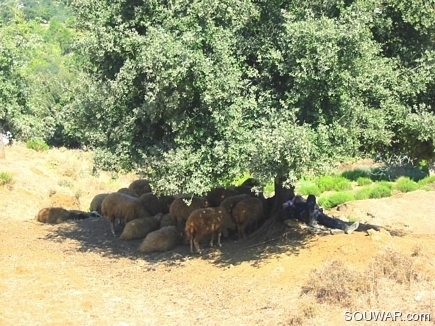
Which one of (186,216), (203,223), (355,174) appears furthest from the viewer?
(355,174)

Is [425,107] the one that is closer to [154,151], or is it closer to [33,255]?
[154,151]

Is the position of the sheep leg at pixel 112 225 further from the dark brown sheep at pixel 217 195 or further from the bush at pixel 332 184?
the bush at pixel 332 184

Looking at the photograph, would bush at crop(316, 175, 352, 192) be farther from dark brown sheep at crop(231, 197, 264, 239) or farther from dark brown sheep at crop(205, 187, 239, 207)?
dark brown sheep at crop(231, 197, 264, 239)

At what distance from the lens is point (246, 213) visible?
15.4 meters

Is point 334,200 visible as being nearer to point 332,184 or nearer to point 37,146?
point 332,184

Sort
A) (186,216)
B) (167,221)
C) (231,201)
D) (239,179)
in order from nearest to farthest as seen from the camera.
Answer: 1. (239,179)
2. (186,216)
3. (231,201)
4. (167,221)

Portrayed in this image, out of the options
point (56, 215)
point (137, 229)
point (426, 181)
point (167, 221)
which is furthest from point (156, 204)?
point (426, 181)

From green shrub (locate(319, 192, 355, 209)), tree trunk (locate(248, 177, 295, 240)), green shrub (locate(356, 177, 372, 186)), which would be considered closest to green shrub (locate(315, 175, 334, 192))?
green shrub (locate(356, 177, 372, 186))

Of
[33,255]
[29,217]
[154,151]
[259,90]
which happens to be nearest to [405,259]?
[259,90]

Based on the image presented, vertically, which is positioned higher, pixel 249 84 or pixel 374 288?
pixel 249 84

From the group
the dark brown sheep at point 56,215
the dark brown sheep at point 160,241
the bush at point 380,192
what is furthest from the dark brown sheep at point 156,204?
the bush at point 380,192

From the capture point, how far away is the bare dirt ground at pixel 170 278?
1042 centimetres

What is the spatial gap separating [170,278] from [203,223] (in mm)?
2009

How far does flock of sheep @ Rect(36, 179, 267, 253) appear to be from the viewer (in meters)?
14.8
